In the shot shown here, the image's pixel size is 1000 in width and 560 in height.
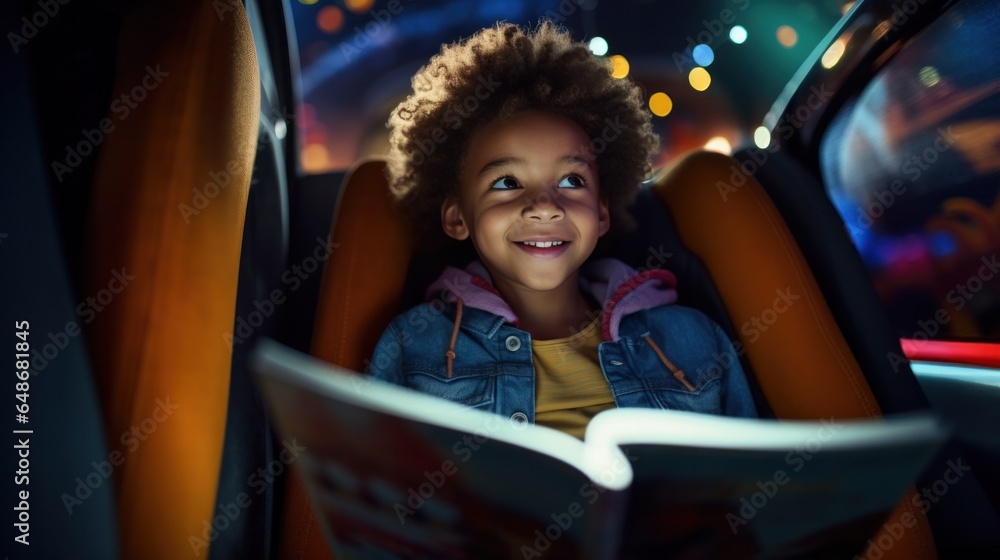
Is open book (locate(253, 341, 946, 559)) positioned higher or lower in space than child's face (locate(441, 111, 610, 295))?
lower

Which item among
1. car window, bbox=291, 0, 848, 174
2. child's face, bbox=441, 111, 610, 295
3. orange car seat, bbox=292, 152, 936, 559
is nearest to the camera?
orange car seat, bbox=292, 152, 936, 559

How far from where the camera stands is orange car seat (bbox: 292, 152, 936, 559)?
2.91 ft

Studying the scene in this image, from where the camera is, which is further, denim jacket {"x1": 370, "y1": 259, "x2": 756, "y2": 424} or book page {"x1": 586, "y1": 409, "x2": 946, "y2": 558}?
denim jacket {"x1": 370, "y1": 259, "x2": 756, "y2": 424}

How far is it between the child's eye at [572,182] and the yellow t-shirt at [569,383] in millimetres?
237

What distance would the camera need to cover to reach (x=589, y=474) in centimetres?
39

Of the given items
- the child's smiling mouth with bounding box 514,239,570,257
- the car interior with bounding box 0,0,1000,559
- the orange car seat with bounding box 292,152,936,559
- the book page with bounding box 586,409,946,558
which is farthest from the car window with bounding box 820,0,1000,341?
the book page with bounding box 586,409,946,558

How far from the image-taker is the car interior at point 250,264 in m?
0.56

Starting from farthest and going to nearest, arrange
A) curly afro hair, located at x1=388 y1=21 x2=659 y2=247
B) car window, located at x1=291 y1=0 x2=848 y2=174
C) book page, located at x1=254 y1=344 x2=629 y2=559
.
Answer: car window, located at x1=291 y1=0 x2=848 y2=174, curly afro hair, located at x1=388 y1=21 x2=659 y2=247, book page, located at x1=254 y1=344 x2=629 y2=559

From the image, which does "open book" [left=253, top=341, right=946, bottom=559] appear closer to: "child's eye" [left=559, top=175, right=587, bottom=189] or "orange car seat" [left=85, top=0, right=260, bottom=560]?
"orange car seat" [left=85, top=0, right=260, bottom=560]

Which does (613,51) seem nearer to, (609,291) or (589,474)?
(609,291)

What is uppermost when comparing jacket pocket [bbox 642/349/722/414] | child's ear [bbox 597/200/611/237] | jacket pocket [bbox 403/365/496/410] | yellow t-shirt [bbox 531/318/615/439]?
child's ear [bbox 597/200/611/237]

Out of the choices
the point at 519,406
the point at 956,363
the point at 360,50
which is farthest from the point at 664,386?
the point at 360,50

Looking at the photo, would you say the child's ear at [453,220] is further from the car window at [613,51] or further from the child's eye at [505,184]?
the car window at [613,51]

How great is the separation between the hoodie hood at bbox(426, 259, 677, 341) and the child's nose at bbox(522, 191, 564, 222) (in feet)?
0.49
